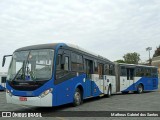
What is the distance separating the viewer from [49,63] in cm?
1193

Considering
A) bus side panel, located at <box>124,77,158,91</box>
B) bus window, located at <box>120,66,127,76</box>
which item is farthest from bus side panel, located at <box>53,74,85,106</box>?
bus side panel, located at <box>124,77,158,91</box>

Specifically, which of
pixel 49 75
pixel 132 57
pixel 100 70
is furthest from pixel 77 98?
pixel 132 57

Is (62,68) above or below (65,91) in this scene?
above

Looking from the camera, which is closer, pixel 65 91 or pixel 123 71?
pixel 65 91

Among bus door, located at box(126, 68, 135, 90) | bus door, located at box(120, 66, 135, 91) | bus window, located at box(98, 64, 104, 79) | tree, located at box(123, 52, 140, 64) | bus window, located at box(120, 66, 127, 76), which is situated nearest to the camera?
bus window, located at box(98, 64, 104, 79)

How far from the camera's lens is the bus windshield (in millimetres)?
11763

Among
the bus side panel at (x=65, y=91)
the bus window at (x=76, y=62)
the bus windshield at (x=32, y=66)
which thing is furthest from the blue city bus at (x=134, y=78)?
the bus windshield at (x=32, y=66)

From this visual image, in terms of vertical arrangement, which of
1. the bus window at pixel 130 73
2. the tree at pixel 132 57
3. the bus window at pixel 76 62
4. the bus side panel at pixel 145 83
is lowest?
the bus side panel at pixel 145 83

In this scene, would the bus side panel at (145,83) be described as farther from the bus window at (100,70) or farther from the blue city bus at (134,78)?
the bus window at (100,70)

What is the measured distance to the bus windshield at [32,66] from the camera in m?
11.8

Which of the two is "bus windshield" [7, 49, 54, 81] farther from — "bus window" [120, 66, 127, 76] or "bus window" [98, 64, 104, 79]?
"bus window" [120, 66, 127, 76]

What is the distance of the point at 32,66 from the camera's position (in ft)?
39.3

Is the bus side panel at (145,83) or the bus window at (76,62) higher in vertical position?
the bus window at (76,62)

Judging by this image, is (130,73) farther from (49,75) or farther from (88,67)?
(49,75)
